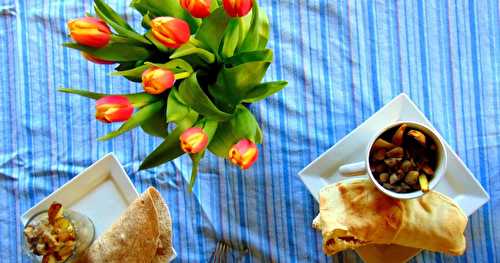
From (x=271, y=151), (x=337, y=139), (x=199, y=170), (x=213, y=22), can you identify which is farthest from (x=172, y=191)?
(x=213, y=22)

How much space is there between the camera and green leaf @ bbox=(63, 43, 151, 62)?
2.28 ft

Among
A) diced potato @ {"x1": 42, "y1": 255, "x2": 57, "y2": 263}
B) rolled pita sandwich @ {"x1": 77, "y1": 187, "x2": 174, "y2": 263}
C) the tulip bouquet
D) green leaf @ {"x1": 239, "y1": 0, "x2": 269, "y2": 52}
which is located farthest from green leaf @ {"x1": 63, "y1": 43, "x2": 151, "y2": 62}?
diced potato @ {"x1": 42, "y1": 255, "x2": 57, "y2": 263}

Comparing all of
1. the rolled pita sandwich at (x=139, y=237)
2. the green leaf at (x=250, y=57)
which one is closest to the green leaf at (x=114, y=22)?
the green leaf at (x=250, y=57)

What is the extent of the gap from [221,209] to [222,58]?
0.33m

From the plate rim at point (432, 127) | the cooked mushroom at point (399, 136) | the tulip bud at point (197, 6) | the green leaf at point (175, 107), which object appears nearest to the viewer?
the tulip bud at point (197, 6)

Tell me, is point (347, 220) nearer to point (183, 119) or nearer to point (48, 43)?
point (183, 119)

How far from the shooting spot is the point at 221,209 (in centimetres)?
101

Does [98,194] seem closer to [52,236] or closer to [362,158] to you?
[52,236]

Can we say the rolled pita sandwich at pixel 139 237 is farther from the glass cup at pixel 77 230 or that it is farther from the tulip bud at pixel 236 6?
the tulip bud at pixel 236 6

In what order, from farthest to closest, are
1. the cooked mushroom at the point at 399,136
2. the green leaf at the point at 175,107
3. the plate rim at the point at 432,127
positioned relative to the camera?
the plate rim at the point at 432,127 → the cooked mushroom at the point at 399,136 → the green leaf at the point at 175,107

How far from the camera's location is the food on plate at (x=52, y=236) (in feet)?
2.96

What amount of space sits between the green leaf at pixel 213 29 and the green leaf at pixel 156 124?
10 centimetres

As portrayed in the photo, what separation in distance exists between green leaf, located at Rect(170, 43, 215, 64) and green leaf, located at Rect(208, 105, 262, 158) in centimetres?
8

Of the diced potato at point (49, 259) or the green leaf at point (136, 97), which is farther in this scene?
the diced potato at point (49, 259)
